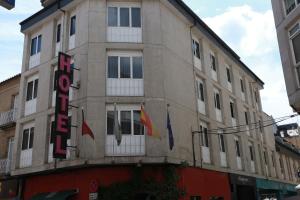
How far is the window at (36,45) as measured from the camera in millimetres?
22188

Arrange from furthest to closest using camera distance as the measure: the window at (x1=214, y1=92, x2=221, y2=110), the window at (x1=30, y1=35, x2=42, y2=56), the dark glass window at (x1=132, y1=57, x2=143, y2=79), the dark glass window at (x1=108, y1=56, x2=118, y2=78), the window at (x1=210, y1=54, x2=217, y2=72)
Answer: the window at (x1=210, y1=54, x2=217, y2=72) < the window at (x1=214, y1=92, x2=221, y2=110) < the window at (x1=30, y1=35, x2=42, y2=56) < the dark glass window at (x1=132, y1=57, x2=143, y2=79) < the dark glass window at (x1=108, y1=56, x2=118, y2=78)

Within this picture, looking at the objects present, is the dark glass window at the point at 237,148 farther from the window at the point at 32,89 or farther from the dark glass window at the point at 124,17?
the window at the point at 32,89

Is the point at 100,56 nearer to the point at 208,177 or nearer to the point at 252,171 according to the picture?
the point at 208,177

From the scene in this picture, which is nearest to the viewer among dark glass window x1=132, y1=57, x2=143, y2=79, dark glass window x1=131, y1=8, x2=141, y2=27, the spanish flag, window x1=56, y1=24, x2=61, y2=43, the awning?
the spanish flag

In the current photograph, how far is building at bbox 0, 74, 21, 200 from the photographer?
2116cm

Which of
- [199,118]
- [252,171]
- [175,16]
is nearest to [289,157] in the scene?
[252,171]

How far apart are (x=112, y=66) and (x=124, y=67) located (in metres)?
0.61

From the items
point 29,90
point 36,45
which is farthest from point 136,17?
point 29,90

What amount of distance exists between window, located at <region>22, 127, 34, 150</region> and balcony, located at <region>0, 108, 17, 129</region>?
2.07m

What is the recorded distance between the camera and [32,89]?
21672 mm

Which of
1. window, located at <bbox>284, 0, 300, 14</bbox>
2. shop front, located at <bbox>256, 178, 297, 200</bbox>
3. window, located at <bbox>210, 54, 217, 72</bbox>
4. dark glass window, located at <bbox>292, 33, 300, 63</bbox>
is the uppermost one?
window, located at <bbox>210, 54, 217, 72</bbox>

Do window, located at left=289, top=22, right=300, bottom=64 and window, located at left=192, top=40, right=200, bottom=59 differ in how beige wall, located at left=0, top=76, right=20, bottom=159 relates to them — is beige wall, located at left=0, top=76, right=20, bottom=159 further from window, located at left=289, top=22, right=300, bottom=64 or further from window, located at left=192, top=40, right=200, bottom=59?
window, located at left=289, top=22, right=300, bottom=64

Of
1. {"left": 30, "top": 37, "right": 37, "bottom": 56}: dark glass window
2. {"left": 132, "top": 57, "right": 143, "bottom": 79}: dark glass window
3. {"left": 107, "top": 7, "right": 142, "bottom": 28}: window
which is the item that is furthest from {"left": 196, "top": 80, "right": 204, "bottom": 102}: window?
{"left": 30, "top": 37, "right": 37, "bottom": 56}: dark glass window

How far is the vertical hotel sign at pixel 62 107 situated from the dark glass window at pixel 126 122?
104 inches
